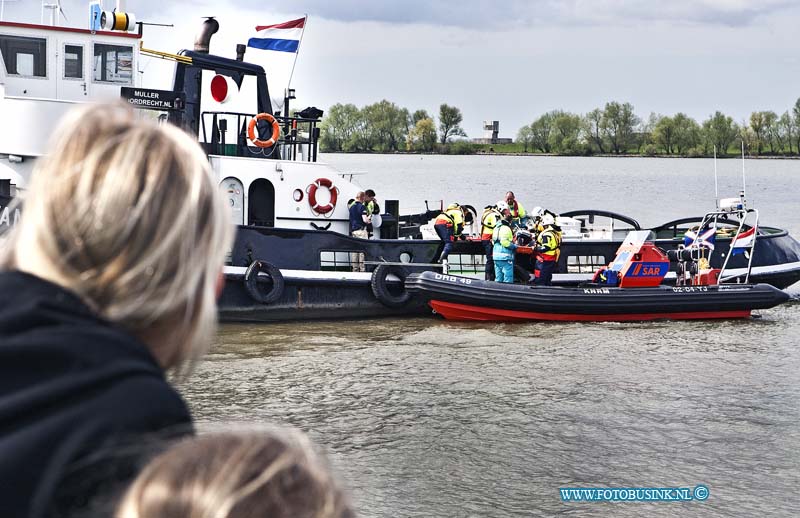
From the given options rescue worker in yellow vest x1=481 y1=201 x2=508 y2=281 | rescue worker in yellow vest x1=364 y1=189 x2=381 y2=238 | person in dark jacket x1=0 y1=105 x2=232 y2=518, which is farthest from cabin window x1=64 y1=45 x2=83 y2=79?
person in dark jacket x1=0 y1=105 x2=232 y2=518

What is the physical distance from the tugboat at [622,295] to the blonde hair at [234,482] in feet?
44.4

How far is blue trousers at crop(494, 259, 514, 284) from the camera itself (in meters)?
15.3

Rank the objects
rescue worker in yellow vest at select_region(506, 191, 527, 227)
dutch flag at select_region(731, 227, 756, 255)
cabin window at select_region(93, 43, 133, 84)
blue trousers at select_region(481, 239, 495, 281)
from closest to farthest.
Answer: cabin window at select_region(93, 43, 133, 84) < blue trousers at select_region(481, 239, 495, 281) < rescue worker in yellow vest at select_region(506, 191, 527, 227) < dutch flag at select_region(731, 227, 756, 255)

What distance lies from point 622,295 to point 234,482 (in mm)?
14242

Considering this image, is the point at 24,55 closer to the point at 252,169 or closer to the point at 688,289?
the point at 252,169

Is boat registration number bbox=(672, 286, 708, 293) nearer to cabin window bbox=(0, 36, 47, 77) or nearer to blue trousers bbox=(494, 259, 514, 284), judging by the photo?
blue trousers bbox=(494, 259, 514, 284)

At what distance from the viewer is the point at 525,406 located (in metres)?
9.75

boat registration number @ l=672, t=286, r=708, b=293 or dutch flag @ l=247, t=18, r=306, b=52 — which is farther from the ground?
dutch flag @ l=247, t=18, r=306, b=52

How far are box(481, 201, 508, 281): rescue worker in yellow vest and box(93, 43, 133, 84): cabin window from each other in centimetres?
577

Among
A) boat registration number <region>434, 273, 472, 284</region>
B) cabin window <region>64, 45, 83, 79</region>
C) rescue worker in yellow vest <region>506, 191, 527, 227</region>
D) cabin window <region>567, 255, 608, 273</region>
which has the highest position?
cabin window <region>64, 45, 83, 79</region>

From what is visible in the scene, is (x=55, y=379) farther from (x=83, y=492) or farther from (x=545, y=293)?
(x=545, y=293)

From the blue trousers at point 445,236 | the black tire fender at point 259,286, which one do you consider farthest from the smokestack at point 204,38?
the blue trousers at point 445,236

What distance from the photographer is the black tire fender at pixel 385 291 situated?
49.5 feet

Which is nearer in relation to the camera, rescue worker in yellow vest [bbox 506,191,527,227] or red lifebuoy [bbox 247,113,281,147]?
red lifebuoy [bbox 247,113,281,147]
